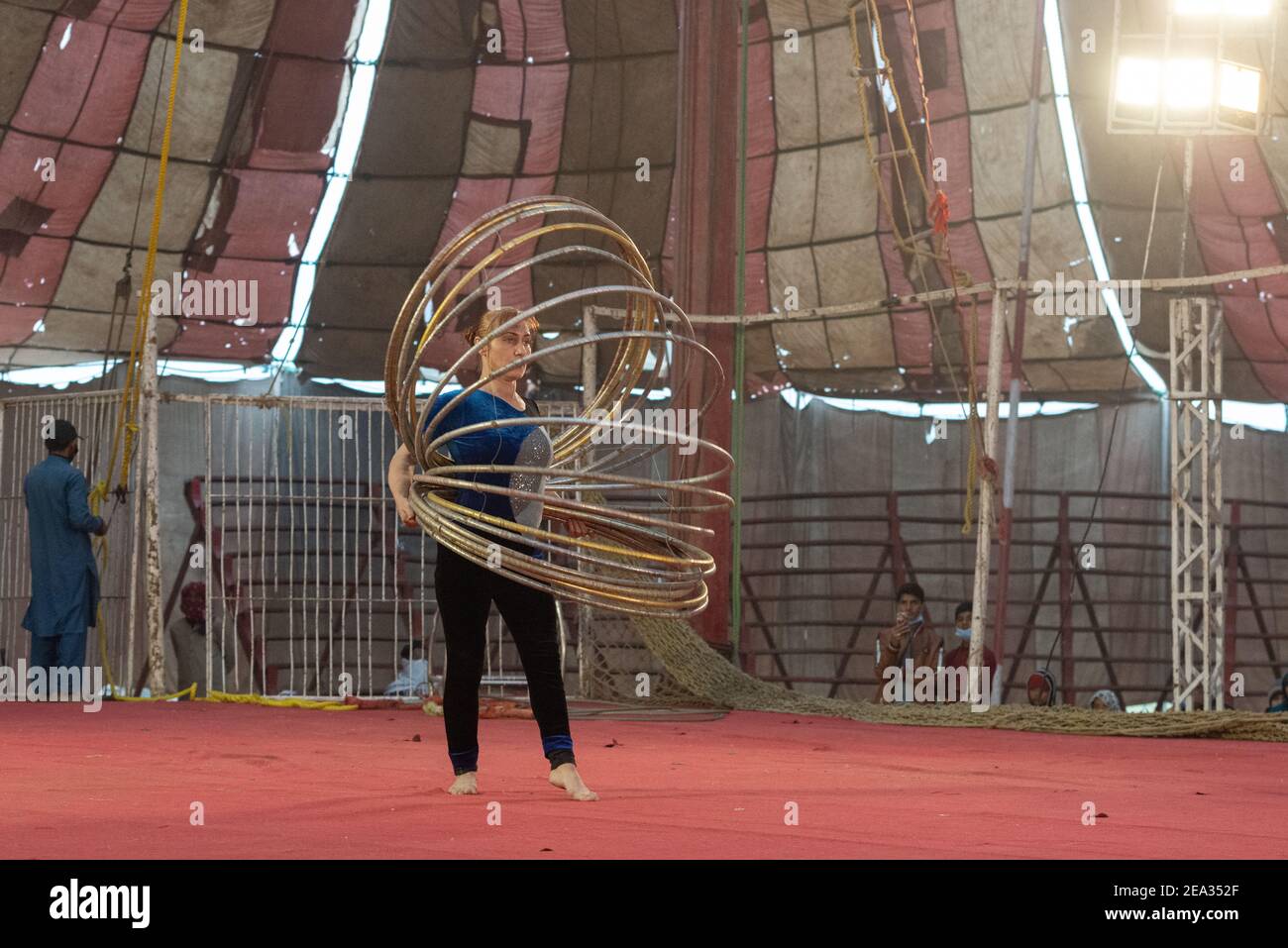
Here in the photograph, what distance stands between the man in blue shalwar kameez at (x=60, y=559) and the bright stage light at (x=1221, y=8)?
269 inches

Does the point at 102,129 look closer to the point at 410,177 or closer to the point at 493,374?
the point at 410,177

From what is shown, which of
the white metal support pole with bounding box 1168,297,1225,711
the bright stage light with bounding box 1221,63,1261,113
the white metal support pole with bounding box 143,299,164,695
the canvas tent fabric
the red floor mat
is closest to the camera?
the red floor mat

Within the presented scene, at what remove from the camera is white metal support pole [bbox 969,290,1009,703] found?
23.6 ft

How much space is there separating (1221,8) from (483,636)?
7.38m

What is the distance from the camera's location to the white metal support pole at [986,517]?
7.18m

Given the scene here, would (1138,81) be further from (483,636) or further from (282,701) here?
(483,636)

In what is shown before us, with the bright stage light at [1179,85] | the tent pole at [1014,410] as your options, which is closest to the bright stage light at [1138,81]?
the bright stage light at [1179,85]

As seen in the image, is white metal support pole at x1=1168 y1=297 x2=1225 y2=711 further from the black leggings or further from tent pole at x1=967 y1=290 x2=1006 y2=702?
the black leggings

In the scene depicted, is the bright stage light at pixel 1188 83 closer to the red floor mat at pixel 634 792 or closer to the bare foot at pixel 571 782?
the red floor mat at pixel 634 792

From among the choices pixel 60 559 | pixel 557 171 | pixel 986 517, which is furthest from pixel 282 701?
pixel 557 171

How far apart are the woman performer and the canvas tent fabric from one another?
8.33 m

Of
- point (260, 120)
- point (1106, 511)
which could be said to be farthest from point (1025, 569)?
point (260, 120)

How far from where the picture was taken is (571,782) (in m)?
3.94

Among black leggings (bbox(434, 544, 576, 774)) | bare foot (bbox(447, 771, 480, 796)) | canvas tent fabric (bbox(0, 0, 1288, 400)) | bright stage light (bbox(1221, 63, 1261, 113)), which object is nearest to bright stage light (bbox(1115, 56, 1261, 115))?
bright stage light (bbox(1221, 63, 1261, 113))
